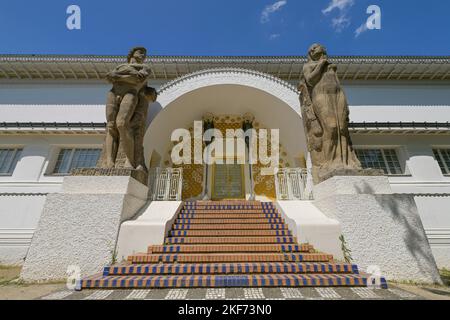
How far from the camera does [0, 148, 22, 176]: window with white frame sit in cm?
790

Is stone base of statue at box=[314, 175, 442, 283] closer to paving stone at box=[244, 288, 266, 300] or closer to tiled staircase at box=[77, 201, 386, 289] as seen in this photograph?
tiled staircase at box=[77, 201, 386, 289]

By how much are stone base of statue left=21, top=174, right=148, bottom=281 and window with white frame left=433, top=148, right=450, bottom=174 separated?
1191 centimetres

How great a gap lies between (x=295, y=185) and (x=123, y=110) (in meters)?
6.27

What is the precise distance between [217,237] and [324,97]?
16.1 ft

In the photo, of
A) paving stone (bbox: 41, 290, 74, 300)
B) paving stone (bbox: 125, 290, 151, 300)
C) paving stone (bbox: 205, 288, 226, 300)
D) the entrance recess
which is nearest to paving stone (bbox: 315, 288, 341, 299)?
paving stone (bbox: 205, 288, 226, 300)

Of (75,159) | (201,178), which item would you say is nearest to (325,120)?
(201,178)

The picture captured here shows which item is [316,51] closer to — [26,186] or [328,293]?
[328,293]

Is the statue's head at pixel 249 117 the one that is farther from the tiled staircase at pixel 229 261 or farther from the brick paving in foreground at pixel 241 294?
the brick paving in foreground at pixel 241 294

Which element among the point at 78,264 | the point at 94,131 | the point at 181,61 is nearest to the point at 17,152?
the point at 94,131

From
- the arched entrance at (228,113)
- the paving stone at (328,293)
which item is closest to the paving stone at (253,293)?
the paving stone at (328,293)

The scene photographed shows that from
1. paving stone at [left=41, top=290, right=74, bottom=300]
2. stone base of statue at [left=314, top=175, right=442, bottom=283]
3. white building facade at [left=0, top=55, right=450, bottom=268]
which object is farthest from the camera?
Result: white building facade at [left=0, top=55, right=450, bottom=268]

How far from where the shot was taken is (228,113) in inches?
398

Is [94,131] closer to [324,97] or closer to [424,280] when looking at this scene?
[324,97]

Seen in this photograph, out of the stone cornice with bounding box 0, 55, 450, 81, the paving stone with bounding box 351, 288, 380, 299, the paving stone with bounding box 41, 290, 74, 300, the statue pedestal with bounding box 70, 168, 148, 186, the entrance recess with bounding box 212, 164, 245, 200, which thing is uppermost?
the stone cornice with bounding box 0, 55, 450, 81
